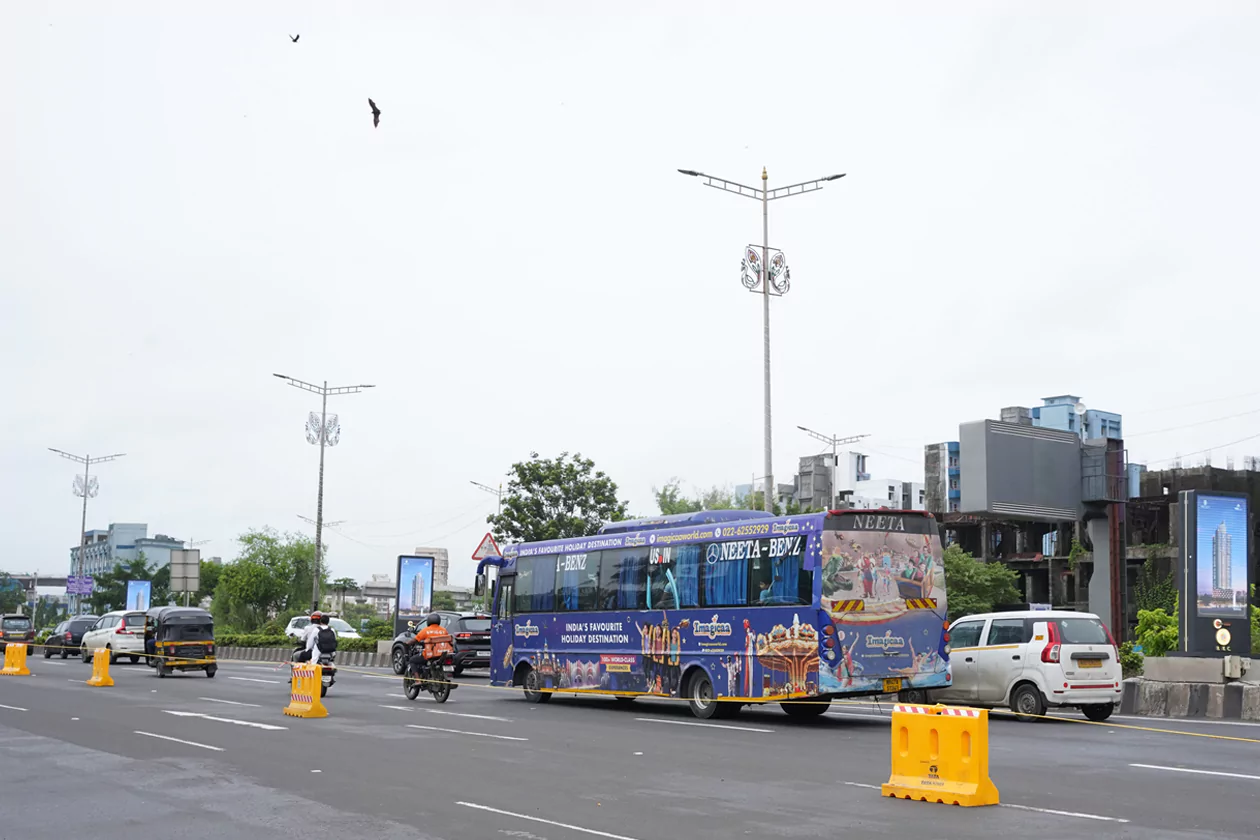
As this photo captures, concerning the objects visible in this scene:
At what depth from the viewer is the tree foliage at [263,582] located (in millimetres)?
85188

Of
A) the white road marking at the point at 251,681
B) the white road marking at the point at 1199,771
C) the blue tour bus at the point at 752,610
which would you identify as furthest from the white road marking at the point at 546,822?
the white road marking at the point at 251,681

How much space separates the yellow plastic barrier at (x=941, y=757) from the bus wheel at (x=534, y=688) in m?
14.7

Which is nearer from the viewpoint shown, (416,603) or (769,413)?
(769,413)

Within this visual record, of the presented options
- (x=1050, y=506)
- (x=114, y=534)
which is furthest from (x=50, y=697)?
(x=114, y=534)

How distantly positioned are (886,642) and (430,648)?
10.1m

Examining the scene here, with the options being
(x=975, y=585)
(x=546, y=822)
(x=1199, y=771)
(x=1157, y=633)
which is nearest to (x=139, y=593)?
(x=975, y=585)

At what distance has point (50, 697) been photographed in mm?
26734

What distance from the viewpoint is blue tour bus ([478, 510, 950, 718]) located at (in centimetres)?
2009

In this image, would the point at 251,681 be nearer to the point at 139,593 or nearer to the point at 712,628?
the point at 712,628

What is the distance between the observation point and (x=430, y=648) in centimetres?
2661

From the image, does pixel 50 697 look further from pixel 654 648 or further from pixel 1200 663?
pixel 1200 663

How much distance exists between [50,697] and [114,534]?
157 metres

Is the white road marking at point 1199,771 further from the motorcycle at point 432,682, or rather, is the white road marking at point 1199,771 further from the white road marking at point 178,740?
the motorcycle at point 432,682

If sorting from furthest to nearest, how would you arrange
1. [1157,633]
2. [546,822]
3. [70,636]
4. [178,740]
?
[70,636] < [1157,633] < [178,740] < [546,822]
